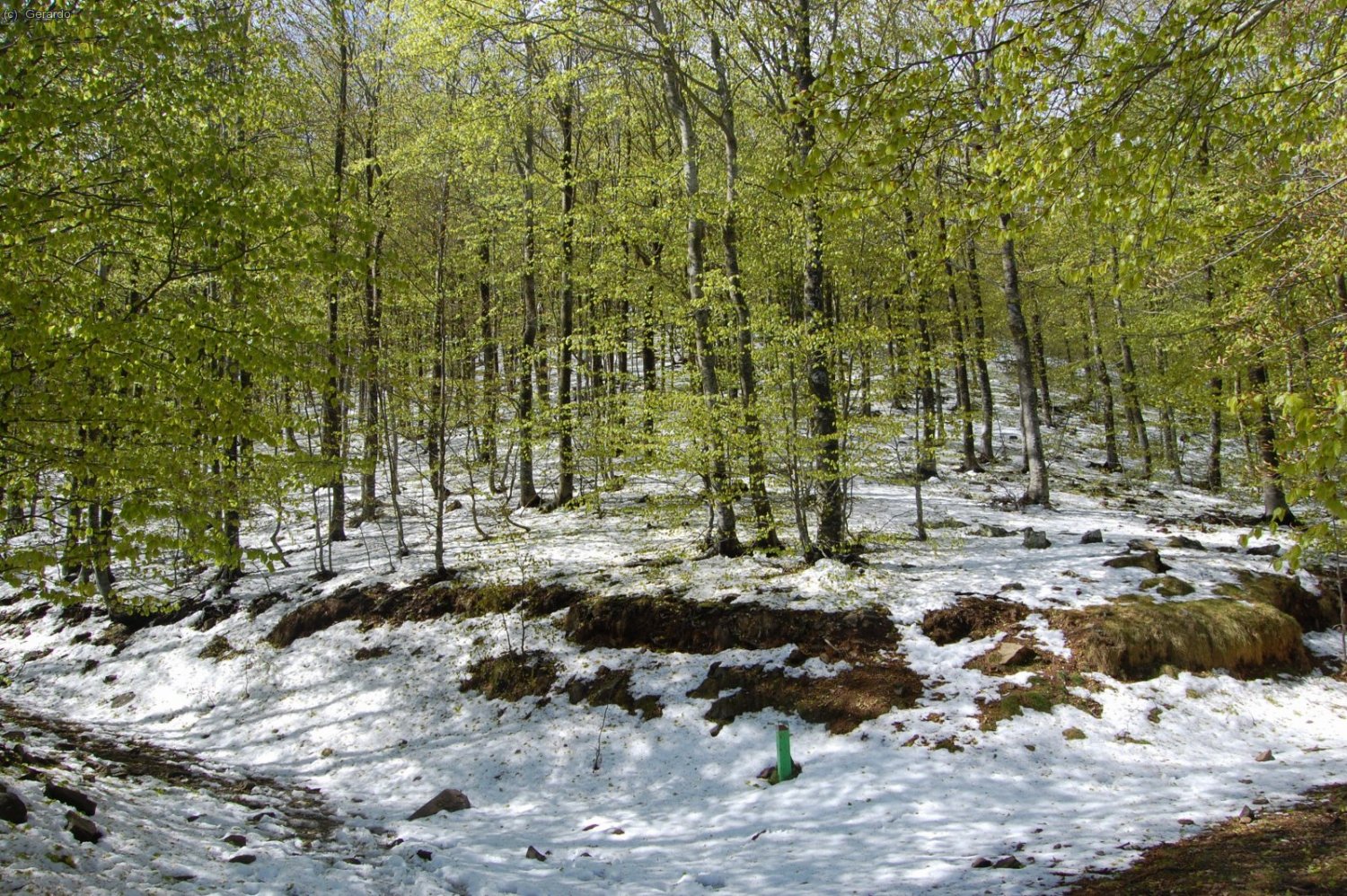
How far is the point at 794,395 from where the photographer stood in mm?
10070

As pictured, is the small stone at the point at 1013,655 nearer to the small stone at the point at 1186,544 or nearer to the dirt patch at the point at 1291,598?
the dirt patch at the point at 1291,598

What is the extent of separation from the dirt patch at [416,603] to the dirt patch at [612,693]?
174 cm

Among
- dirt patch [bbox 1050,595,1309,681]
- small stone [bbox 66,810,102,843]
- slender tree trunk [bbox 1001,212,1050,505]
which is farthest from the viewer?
slender tree trunk [bbox 1001,212,1050,505]

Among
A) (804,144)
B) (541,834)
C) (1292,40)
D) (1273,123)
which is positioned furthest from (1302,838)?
(804,144)

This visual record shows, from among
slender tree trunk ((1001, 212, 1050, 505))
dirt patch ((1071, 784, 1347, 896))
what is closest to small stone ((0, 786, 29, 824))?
dirt patch ((1071, 784, 1347, 896))

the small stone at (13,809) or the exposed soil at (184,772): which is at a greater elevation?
the small stone at (13,809)

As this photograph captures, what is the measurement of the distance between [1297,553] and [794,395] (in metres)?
7.50

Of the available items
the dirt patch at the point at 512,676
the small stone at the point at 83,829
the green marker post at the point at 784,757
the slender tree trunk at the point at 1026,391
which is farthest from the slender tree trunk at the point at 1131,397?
the small stone at the point at 83,829

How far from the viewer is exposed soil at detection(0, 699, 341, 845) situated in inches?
267

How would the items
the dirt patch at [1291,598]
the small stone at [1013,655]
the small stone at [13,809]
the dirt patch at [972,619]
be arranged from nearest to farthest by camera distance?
the small stone at [13,809]
the small stone at [1013,655]
the dirt patch at [1291,598]
the dirt patch at [972,619]

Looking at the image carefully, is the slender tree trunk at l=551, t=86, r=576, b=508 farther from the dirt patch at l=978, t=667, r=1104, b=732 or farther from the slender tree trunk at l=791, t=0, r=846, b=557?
the dirt patch at l=978, t=667, r=1104, b=732

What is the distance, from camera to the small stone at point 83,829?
16.4 feet

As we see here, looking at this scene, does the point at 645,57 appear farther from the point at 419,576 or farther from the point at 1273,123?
the point at 419,576

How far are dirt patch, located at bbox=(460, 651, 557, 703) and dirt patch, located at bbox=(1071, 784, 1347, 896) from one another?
659cm
